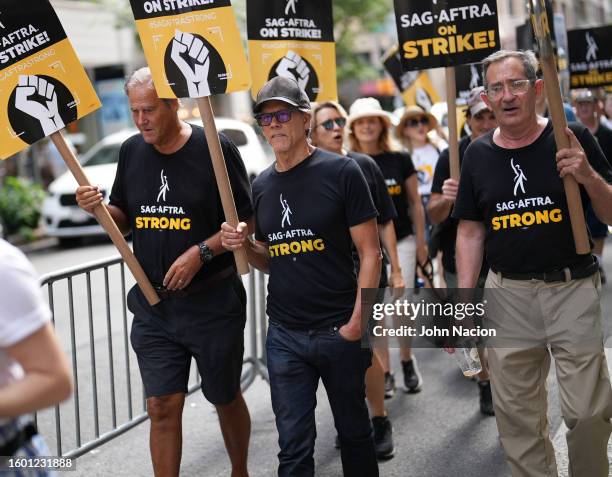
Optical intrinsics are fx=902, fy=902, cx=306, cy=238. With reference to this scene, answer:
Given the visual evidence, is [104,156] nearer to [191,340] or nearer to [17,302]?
[191,340]

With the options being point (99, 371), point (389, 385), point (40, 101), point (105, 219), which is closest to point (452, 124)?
point (105, 219)

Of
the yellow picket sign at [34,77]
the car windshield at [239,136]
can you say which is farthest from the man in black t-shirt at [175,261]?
the car windshield at [239,136]

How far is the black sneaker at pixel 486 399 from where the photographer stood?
5.93 m

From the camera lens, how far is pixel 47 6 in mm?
4297

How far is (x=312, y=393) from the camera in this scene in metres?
4.13

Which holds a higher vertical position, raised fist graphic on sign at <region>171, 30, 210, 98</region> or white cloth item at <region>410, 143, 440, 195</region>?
raised fist graphic on sign at <region>171, 30, 210, 98</region>

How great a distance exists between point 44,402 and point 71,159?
2.18m

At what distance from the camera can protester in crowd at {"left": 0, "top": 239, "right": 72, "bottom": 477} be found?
2260 millimetres

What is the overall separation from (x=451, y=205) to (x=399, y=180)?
135cm

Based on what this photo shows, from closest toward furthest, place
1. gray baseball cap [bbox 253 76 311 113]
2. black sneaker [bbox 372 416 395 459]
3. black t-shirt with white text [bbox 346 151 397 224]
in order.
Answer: gray baseball cap [bbox 253 76 311 113] < black sneaker [bbox 372 416 395 459] < black t-shirt with white text [bbox 346 151 397 224]

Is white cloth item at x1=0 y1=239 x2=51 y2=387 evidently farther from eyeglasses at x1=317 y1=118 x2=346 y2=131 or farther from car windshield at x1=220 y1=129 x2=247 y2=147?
car windshield at x1=220 y1=129 x2=247 y2=147

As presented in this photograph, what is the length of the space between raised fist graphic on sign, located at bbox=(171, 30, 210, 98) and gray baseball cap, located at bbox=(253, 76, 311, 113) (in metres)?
0.29

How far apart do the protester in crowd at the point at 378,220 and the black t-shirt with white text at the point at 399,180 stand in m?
0.74

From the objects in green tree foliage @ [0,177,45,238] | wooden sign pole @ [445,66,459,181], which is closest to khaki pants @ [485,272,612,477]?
wooden sign pole @ [445,66,459,181]
